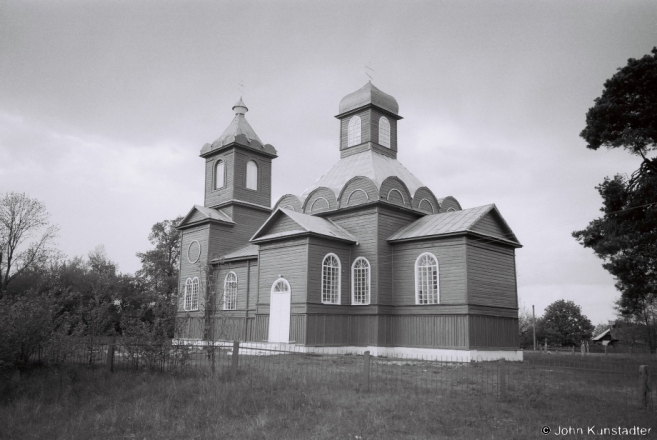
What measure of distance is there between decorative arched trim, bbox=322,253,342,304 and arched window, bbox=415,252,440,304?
3.09 metres

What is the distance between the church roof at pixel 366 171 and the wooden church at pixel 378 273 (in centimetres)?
8

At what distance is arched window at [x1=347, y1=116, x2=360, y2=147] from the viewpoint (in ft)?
87.6

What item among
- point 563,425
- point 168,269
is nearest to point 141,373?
point 563,425

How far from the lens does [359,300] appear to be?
21672 mm

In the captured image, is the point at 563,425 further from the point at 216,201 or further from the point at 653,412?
the point at 216,201

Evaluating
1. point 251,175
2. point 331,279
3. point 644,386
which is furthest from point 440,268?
point 251,175

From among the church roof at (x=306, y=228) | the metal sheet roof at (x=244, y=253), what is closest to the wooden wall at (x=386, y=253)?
the church roof at (x=306, y=228)

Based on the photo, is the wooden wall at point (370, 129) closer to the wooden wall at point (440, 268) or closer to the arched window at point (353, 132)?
the arched window at point (353, 132)

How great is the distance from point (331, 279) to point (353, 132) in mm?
8691

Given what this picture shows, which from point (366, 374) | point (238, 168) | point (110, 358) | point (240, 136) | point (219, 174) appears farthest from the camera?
point (219, 174)

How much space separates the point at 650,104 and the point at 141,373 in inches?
617

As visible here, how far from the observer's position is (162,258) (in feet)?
141

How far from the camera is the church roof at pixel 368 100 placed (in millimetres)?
26484

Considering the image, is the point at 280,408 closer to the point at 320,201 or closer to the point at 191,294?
the point at 320,201
